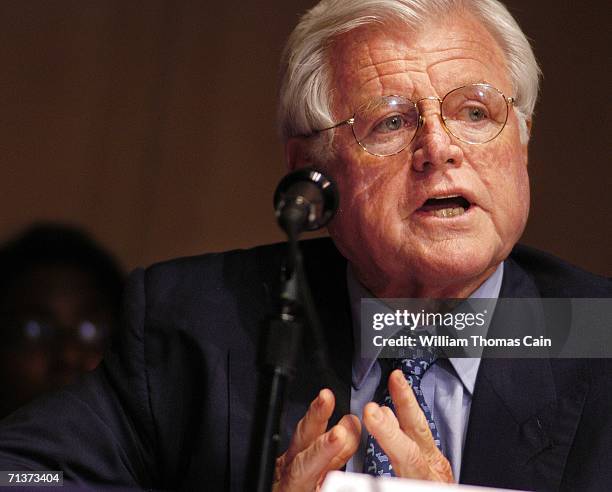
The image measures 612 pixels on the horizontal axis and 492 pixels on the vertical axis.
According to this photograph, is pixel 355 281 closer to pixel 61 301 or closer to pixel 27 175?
pixel 61 301

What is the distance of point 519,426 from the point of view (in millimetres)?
1444

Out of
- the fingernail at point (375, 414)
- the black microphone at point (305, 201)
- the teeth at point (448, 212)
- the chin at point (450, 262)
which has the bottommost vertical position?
the fingernail at point (375, 414)

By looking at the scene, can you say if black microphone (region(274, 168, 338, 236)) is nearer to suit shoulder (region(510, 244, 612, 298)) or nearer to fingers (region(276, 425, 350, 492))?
fingers (region(276, 425, 350, 492))

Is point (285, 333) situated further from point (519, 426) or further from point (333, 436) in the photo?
point (519, 426)

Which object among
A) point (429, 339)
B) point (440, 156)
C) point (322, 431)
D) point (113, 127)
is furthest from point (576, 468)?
point (113, 127)

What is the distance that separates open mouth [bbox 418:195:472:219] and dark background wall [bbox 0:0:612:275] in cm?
140

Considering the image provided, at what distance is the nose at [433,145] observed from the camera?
142 cm

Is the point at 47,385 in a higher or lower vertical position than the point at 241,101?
lower

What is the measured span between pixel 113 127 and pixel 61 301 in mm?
584

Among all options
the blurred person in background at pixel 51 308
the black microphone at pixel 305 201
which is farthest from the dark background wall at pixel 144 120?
the black microphone at pixel 305 201

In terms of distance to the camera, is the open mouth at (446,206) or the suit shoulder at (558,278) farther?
the suit shoulder at (558,278)

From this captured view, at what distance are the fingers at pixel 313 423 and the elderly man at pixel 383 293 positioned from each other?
0.14 meters

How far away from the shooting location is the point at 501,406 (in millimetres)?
1473

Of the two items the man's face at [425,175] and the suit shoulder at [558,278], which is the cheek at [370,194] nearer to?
the man's face at [425,175]
